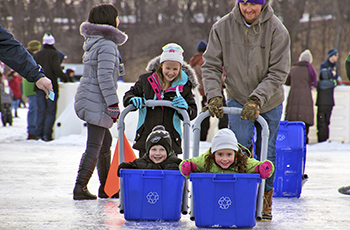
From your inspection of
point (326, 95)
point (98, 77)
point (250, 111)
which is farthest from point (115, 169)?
point (326, 95)

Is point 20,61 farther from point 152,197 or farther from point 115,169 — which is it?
point 115,169

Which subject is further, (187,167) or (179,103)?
(179,103)

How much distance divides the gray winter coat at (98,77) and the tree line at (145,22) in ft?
→ 69.4

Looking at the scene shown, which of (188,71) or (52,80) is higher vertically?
(188,71)

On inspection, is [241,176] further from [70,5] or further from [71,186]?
[70,5]

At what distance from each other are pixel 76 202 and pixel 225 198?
1.62 m

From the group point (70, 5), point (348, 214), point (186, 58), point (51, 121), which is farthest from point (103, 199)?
point (70, 5)

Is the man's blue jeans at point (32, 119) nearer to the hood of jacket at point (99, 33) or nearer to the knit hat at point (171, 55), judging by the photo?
the hood of jacket at point (99, 33)

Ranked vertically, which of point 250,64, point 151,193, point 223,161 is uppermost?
point 250,64

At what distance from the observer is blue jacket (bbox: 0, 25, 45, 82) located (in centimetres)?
333

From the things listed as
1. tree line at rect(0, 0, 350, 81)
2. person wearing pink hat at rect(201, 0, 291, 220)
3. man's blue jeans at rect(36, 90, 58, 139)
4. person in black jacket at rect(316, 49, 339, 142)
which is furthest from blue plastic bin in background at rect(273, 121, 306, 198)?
tree line at rect(0, 0, 350, 81)

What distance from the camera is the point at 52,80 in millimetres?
9438

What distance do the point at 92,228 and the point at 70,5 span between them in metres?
24.2

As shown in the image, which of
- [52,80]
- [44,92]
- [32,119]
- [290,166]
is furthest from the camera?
[32,119]
